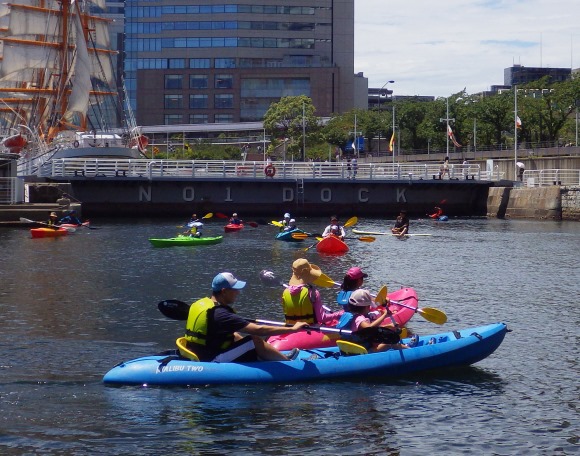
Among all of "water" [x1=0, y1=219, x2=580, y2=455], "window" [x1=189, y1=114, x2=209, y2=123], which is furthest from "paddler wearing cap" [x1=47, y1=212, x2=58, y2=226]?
"window" [x1=189, y1=114, x2=209, y2=123]

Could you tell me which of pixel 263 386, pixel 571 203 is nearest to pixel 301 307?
pixel 263 386

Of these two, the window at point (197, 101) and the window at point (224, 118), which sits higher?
the window at point (197, 101)

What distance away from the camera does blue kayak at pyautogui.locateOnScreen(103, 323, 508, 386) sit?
1659cm

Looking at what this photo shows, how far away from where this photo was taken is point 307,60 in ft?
491

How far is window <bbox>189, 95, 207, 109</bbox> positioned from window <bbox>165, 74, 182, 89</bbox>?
8.49 feet

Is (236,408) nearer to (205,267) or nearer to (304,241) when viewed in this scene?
(205,267)

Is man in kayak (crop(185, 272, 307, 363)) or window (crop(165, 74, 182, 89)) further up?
window (crop(165, 74, 182, 89))

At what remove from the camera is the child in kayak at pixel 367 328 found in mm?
17422

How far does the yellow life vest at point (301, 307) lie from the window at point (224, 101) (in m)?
134

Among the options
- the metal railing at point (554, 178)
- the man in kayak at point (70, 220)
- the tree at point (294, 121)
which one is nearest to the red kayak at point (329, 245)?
the man in kayak at point (70, 220)

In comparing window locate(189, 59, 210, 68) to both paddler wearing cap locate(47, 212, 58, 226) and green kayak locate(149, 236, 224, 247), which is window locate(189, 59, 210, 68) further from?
Result: green kayak locate(149, 236, 224, 247)

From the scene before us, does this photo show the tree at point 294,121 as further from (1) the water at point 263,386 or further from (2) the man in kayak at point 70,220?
(1) the water at point 263,386

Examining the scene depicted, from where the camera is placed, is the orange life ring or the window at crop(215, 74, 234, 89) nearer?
the orange life ring

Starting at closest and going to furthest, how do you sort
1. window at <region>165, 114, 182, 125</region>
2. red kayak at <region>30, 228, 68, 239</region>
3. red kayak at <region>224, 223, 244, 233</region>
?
1. red kayak at <region>30, 228, 68, 239</region>
2. red kayak at <region>224, 223, 244, 233</region>
3. window at <region>165, 114, 182, 125</region>
